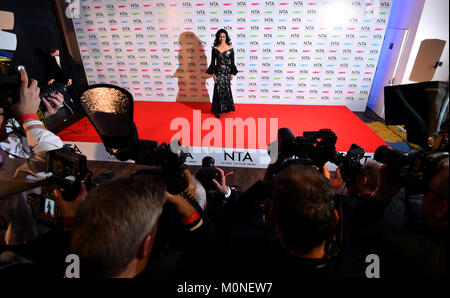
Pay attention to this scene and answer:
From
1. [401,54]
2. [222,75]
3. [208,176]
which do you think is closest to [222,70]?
[222,75]

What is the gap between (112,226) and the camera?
66 cm

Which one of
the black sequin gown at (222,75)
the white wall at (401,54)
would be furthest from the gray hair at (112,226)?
the white wall at (401,54)

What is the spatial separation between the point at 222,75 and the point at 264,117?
4.33ft

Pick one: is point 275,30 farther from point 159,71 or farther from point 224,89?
point 159,71

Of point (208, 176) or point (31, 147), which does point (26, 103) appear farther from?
point (208, 176)

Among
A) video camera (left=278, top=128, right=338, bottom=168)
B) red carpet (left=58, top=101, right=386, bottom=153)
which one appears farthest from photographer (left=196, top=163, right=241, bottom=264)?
red carpet (left=58, top=101, right=386, bottom=153)

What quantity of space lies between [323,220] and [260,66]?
5.12 m

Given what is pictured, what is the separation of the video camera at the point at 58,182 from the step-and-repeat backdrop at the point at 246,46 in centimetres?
496

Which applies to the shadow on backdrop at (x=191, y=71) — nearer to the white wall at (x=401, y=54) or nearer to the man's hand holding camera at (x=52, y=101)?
the white wall at (x=401, y=54)

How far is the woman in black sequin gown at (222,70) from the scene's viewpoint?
14.3ft

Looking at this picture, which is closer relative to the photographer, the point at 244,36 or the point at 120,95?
the point at 120,95

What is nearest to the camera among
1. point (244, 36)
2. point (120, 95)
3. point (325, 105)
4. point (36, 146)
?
point (120, 95)

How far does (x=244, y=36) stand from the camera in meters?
5.07
